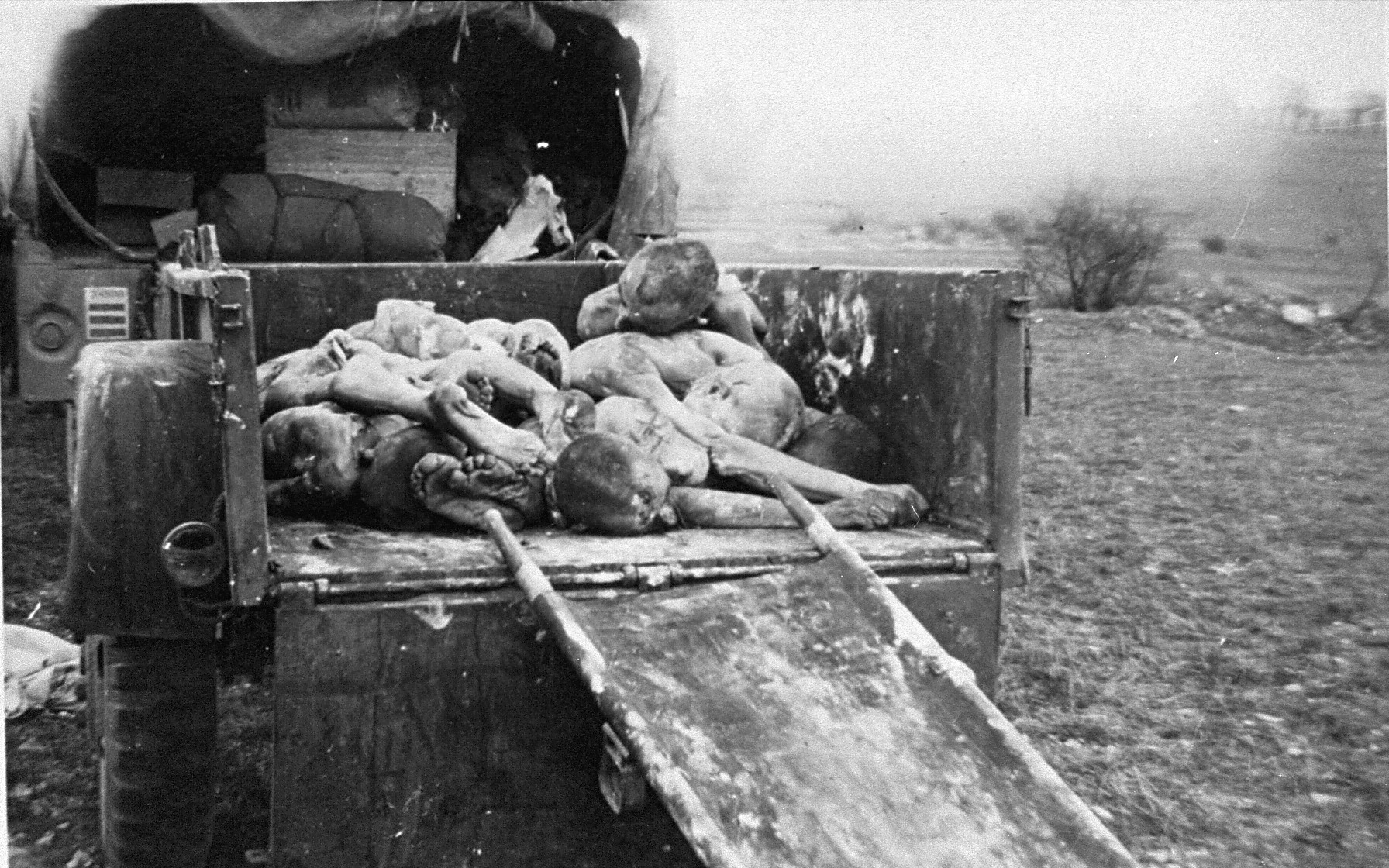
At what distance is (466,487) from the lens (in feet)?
8.09

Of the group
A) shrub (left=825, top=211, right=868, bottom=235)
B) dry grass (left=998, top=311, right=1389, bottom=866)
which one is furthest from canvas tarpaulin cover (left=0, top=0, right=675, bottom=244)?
shrub (left=825, top=211, right=868, bottom=235)

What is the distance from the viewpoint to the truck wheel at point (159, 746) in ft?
7.63

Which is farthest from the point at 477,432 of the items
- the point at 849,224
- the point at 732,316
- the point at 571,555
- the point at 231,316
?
the point at 849,224

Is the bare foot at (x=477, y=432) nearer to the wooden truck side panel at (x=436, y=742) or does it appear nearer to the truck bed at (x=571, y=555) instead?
the truck bed at (x=571, y=555)

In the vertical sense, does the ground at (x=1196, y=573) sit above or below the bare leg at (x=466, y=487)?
below

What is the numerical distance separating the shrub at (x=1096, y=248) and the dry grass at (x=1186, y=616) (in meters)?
0.75

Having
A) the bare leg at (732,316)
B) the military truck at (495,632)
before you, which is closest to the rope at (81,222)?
the military truck at (495,632)

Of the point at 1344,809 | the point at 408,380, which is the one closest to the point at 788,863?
the point at 408,380

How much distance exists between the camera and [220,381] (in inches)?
86.4

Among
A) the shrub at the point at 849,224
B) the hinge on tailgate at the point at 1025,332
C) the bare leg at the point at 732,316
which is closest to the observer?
the hinge on tailgate at the point at 1025,332

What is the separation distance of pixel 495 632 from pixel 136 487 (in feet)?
2.48

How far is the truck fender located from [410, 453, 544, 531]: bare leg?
0.37m

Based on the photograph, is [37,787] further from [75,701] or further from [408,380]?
[408,380]

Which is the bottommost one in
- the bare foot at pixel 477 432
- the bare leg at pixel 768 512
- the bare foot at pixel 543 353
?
the bare leg at pixel 768 512
